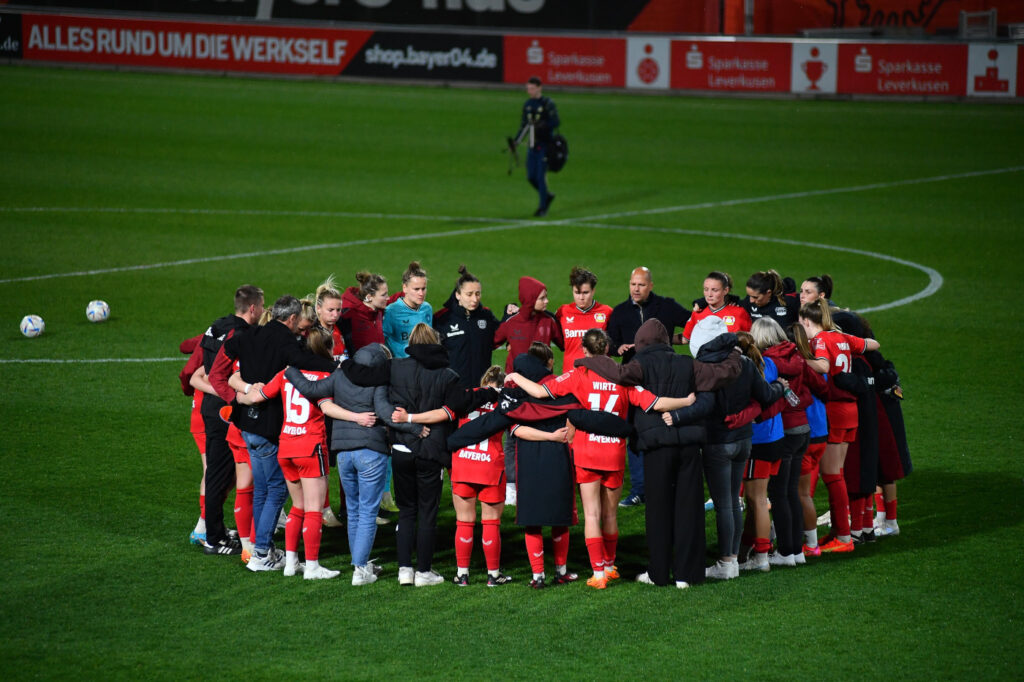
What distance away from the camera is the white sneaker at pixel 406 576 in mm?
8922

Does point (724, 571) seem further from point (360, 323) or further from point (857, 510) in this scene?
point (360, 323)

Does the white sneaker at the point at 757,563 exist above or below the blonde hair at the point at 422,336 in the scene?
below

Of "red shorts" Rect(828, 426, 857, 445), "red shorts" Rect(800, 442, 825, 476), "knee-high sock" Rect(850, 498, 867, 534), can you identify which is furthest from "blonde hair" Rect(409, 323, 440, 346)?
"knee-high sock" Rect(850, 498, 867, 534)

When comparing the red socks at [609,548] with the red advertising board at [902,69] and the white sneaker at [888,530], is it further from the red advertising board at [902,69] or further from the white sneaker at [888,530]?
the red advertising board at [902,69]

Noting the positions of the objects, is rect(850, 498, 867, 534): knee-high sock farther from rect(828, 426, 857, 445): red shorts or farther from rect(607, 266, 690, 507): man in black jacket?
rect(607, 266, 690, 507): man in black jacket

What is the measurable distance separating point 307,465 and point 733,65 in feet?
109

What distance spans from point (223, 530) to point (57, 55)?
3656 cm

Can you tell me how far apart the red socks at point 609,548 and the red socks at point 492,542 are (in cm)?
79

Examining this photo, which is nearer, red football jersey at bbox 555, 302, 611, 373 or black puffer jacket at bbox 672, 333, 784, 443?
black puffer jacket at bbox 672, 333, 784, 443

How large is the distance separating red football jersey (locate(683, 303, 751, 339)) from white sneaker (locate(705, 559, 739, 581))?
2489 mm

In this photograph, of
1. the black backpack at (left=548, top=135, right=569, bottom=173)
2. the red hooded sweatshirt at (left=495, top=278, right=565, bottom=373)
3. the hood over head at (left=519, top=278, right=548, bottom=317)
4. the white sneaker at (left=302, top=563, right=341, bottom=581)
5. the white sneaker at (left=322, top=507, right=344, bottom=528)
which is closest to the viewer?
the white sneaker at (left=302, top=563, right=341, bottom=581)

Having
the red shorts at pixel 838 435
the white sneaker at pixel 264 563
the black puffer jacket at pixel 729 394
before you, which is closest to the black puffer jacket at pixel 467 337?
the white sneaker at pixel 264 563

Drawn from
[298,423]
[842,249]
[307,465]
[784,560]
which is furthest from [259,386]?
[842,249]

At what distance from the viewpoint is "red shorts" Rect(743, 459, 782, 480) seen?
9195 mm
